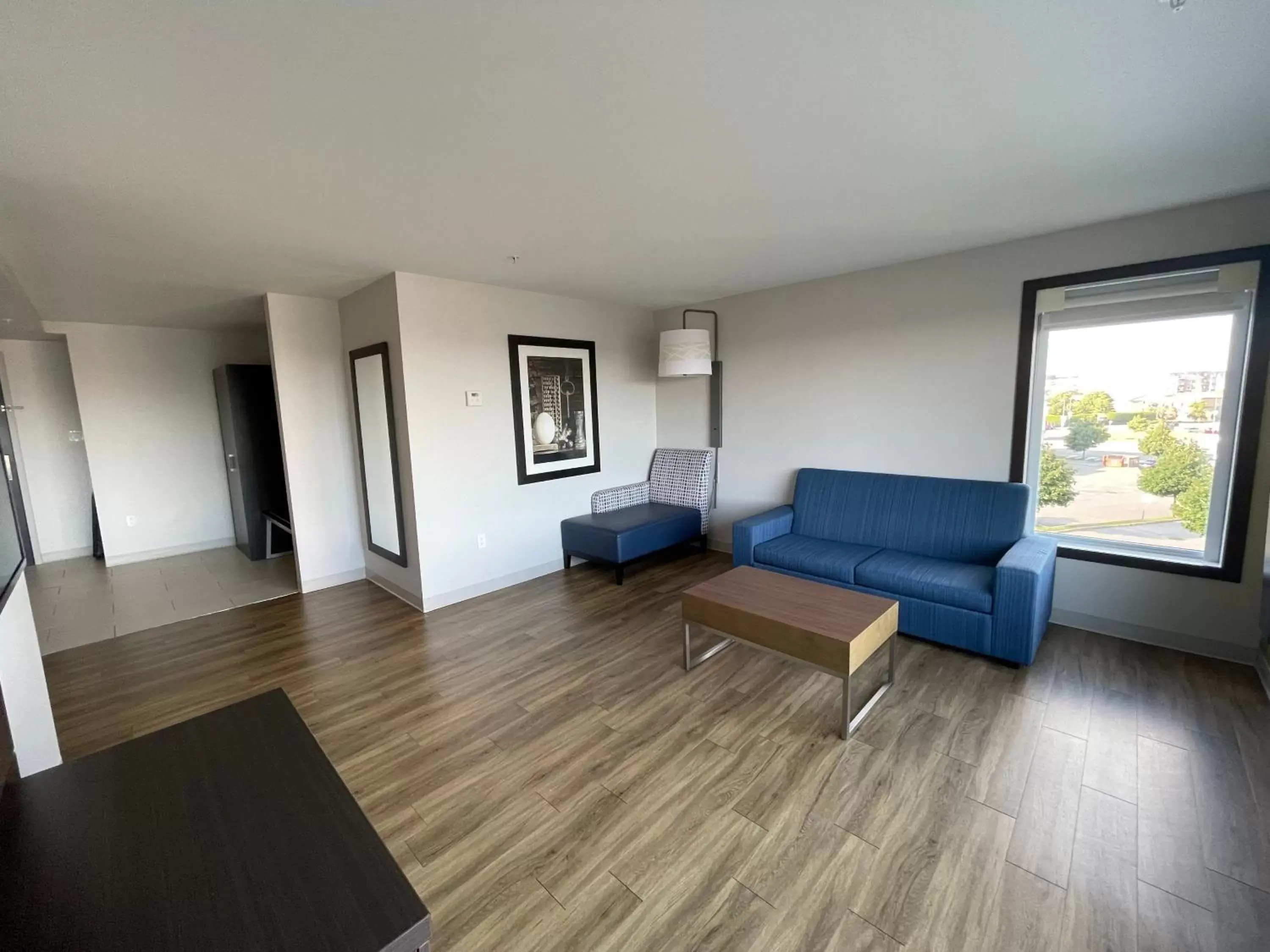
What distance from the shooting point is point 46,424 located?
5.08 m

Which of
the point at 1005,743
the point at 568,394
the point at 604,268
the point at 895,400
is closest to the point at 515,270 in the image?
the point at 604,268

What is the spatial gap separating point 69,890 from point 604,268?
140 inches

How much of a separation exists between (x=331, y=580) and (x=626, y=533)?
2615 millimetres

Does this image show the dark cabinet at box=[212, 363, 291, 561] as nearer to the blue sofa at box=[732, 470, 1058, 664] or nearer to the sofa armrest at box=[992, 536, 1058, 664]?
the blue sofa at box=[732, 470, 1058, 664]

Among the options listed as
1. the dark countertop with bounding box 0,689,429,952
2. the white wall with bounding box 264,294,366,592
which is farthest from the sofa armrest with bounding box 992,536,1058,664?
the white wall with bounding box 264,294,366,592

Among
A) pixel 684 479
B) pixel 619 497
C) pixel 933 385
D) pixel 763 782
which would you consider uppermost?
pixel 933 385

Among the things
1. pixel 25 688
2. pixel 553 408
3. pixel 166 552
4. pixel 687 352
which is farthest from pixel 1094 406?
pixel 166 552

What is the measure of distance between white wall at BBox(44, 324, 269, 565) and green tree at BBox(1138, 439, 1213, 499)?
26.1ft

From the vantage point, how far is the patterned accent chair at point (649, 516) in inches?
165

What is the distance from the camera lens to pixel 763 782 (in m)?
2.00

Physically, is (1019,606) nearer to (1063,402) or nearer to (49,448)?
(1063,402)

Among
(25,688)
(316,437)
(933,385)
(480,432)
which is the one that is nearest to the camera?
(25,688)

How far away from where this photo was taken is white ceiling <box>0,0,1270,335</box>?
128cm

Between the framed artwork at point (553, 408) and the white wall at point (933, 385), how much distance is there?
1.05 meters
